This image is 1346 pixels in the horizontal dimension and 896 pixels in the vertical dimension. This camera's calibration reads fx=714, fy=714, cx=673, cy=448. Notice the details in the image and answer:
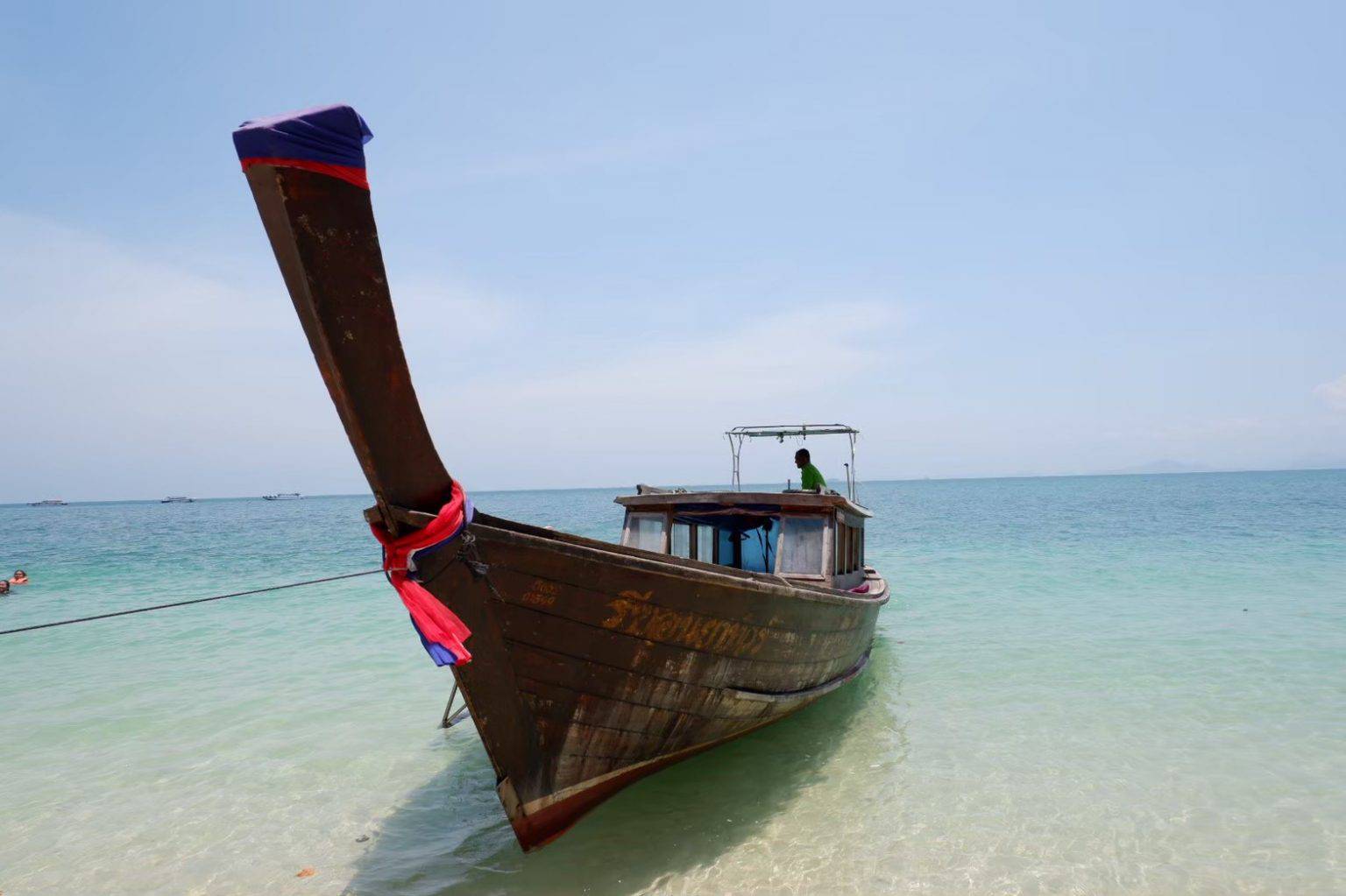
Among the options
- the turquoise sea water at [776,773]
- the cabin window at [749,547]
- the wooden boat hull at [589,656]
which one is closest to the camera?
the wooden boat hull at [589,656]

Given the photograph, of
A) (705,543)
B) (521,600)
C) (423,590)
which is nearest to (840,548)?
(705,543)

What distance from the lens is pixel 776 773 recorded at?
6.85 meters

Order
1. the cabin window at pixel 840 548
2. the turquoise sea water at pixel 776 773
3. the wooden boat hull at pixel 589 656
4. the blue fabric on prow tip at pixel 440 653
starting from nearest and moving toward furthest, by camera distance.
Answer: the blue fabric on prow tip at pixel 440 653 < the wooden boat hull at pixel 589 656 < the turquoise sea water at pixel 776 773 < the cabin window at pixel 840 548

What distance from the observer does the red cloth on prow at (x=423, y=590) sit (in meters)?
3.93

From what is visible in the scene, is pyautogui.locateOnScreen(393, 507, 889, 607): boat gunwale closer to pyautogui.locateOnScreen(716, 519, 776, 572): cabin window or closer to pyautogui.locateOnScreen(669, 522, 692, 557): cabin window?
pyautogui.locateOnScreen(669, 522, 692, 557): cabin window

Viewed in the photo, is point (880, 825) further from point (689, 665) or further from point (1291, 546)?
point (1291, 546)

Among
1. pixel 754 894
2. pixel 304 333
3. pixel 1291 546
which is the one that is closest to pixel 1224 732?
pixel 754 894

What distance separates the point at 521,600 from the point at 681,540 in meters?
4.40

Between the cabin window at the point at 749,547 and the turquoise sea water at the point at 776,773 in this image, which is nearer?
the turquoise sea water at the point at 776,773

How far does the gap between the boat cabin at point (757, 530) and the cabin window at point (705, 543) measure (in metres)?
0.01

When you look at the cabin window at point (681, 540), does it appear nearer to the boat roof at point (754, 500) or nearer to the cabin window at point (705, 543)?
the cabin window at point (705, 543)

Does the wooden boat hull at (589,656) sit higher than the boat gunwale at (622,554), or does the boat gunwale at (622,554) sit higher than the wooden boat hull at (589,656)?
the boat gunwale at (622,554)

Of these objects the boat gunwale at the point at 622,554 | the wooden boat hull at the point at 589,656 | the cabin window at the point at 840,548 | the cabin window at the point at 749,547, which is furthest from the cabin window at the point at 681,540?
the wooden boat hull at the point at 589,656

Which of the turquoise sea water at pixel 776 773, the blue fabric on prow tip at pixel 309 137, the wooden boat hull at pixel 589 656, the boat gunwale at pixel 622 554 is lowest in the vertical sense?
the turquoise sea water at pixel 776 773
